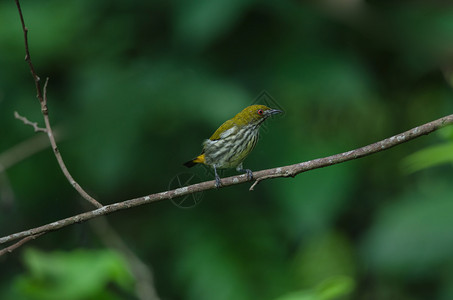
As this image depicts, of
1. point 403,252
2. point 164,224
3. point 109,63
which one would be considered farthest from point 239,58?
point 403,252

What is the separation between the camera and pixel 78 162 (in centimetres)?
521

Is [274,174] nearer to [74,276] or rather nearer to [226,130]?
[226,130]

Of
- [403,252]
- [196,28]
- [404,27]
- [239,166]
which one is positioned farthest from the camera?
[404,27]

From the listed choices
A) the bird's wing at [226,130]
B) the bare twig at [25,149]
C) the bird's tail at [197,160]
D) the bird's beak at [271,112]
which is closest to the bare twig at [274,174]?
the bird's beak at [271,112]

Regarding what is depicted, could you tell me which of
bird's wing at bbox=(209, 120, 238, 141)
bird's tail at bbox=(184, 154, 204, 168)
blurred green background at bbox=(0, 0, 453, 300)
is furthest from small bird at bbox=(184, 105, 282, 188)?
blurred green background at bbox=(0, 0, 453, 300)

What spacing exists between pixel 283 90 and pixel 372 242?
4.54 feet

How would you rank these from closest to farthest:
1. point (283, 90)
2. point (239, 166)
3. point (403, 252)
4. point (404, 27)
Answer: point (239, 166)
point (403, 252)
point (283, 90)
point (404, 27)

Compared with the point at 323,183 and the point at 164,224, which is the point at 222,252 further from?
the point at 323,183

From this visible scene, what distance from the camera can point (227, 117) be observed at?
427cm

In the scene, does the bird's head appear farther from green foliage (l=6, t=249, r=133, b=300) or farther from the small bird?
green foliage (l=6, t=249, r=133, b=300)

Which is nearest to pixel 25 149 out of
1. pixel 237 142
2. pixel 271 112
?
pixel 237 142

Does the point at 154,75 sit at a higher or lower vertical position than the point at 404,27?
higher

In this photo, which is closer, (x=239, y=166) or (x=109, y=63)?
(x=239, y=166)

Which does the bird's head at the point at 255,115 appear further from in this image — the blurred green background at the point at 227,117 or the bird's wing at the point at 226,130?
the blurred green background at the point at 227,117
